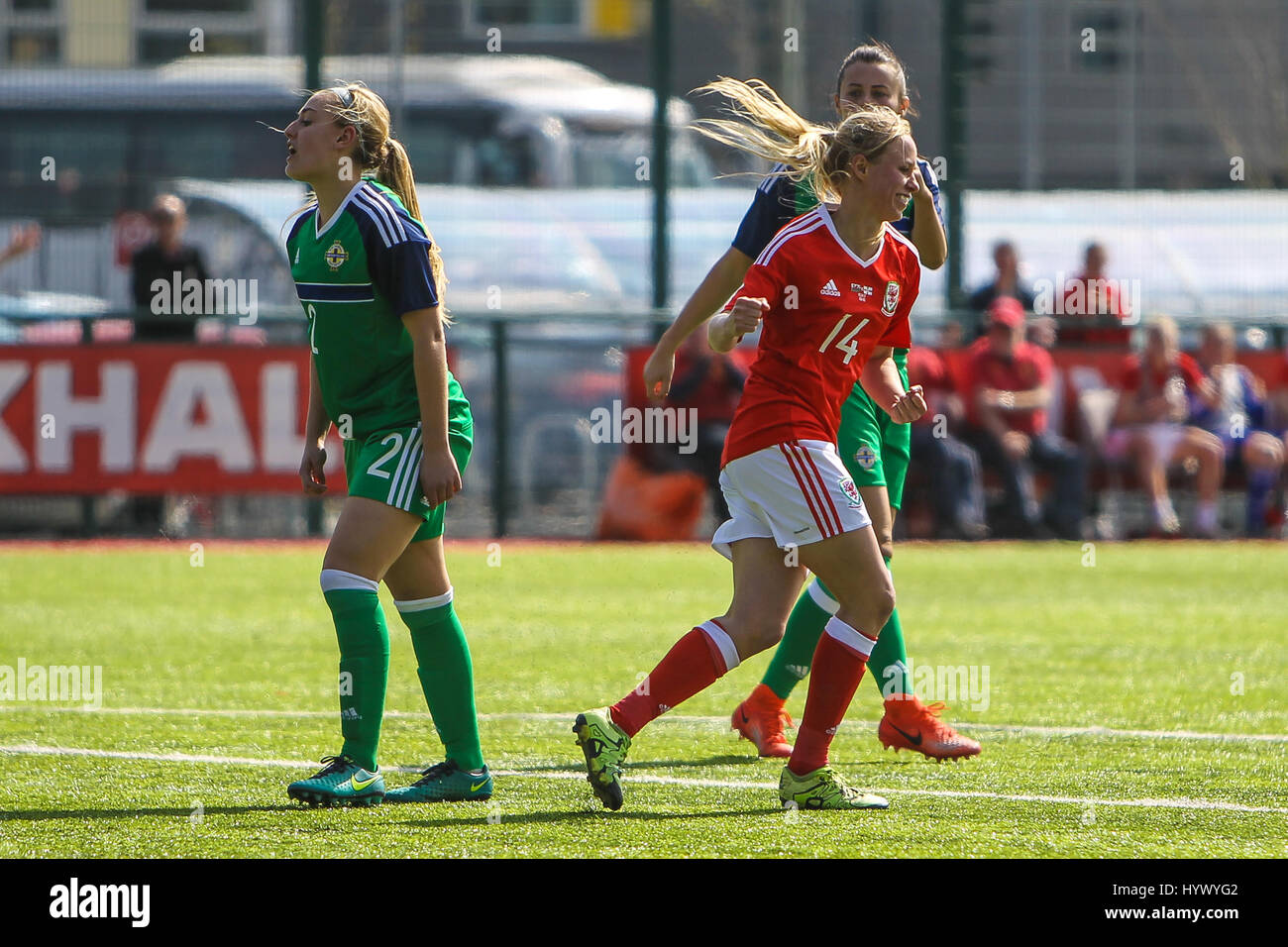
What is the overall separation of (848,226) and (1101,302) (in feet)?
34.0

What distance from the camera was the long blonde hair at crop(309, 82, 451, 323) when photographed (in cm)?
515

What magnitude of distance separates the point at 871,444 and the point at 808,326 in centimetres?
86

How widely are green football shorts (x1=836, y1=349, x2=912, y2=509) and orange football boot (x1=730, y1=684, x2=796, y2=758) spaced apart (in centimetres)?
74

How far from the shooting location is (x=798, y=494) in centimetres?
489

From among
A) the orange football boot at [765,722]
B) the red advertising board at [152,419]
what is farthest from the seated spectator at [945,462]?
the orange football boot at [765,722]

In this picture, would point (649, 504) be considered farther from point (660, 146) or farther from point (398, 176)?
point (398, 176)

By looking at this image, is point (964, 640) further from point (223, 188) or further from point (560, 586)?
point (223, 188)

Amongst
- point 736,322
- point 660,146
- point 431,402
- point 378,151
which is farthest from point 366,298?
point 660,146

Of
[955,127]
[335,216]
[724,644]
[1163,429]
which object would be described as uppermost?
[955,127]

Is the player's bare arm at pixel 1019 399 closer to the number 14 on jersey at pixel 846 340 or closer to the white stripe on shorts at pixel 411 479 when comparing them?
the number 14 on jersey at pixel 846 340

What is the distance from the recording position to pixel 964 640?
29.2ft

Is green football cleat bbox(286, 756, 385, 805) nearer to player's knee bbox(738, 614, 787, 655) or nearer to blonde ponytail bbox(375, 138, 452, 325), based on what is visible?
player's knee bbox(738, 614, 787, 655)

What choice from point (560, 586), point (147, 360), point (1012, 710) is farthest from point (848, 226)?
point (147, 360)
